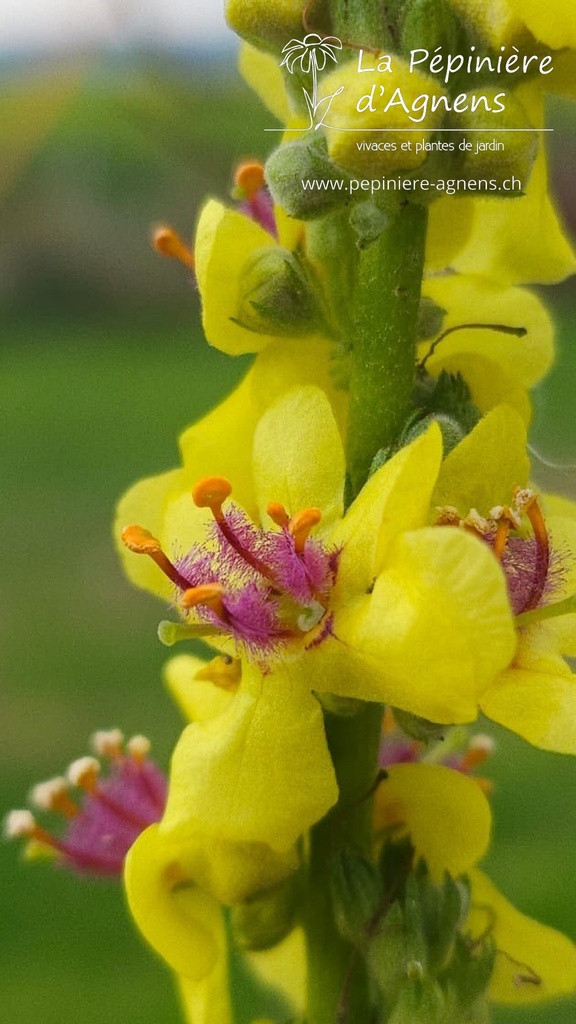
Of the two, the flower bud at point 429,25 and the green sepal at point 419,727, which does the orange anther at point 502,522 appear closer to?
the green sepal at point 419,727

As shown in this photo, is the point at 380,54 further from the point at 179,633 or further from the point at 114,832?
the point at 114,832

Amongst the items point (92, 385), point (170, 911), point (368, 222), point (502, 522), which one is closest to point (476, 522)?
point (502, 522)

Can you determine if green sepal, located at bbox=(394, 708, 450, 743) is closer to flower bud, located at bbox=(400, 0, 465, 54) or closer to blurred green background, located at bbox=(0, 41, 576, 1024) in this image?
flower bud, located at bbox=(400, 0, 465, 54)

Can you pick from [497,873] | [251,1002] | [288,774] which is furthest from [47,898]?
[288,774]

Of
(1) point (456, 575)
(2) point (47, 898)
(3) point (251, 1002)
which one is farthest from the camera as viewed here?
(2) point (47, 898)

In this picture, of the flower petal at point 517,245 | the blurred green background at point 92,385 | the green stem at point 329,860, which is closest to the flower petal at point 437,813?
the green stem at point 329,860

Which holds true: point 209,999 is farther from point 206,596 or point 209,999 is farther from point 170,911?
point 206,596
